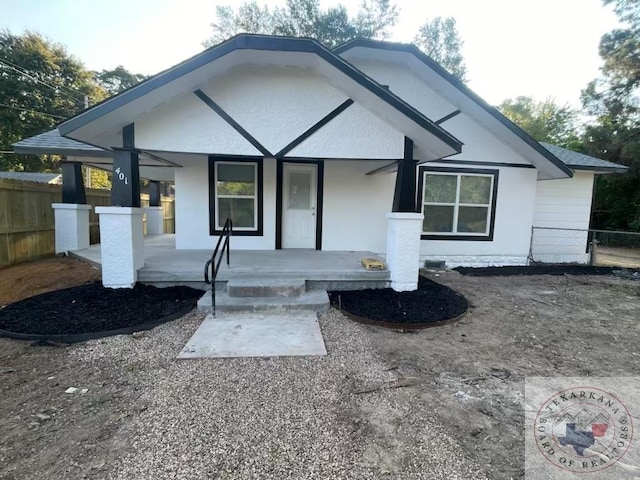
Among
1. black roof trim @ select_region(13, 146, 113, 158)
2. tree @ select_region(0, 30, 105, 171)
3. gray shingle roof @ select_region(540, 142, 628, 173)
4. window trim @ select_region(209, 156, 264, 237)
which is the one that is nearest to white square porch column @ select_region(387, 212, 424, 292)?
window trim @ select_region(209, 156, 264, 237)

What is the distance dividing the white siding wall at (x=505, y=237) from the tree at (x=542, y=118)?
21155 mm

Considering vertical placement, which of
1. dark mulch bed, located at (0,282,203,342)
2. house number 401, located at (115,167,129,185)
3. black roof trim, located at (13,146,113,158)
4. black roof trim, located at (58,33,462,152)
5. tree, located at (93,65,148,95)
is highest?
tree, located at (93,65,148,95)

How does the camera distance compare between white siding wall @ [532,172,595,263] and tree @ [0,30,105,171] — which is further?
tree @ [0,30,105,171]

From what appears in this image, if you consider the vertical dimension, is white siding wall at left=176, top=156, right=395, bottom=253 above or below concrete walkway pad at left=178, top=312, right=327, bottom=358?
above

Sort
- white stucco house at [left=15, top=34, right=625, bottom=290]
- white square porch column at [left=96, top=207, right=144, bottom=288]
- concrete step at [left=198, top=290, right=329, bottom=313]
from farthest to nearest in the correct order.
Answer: white square porch column at [left=96, top=207, right=144, bottom=288], white stucco house at [left=15, top=34, right=625, bottom=290], concrete step at [left=198, top=290, right=329, bottom=313]

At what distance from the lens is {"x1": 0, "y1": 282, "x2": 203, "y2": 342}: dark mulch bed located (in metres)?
3.76

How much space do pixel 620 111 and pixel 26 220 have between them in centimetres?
2316

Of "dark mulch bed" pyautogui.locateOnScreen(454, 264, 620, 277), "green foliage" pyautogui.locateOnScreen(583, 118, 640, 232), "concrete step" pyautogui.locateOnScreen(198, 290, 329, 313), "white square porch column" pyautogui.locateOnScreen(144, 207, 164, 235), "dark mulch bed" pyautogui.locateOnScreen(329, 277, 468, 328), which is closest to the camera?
"dark mulch bed" pyautogui.locateOnScreen(329, 277, 468, 328)

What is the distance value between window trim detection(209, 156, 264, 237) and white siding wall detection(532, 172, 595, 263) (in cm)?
779

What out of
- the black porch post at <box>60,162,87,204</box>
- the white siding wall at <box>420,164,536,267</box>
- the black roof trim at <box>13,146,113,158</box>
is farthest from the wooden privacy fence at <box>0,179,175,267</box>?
the white siding wall at <box>420,164,536,267</box>

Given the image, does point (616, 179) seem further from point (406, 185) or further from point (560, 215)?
point (406, 185)

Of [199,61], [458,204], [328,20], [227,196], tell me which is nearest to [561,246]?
[458,204]

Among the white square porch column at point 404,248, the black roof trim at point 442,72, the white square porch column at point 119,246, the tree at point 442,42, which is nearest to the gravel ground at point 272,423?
the white square porch column at point 119,246

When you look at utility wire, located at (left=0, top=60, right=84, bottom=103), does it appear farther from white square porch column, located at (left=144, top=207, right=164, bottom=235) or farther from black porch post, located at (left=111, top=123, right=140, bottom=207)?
black porch post, located at (left=111, top=123, right=140, bottom=207)
